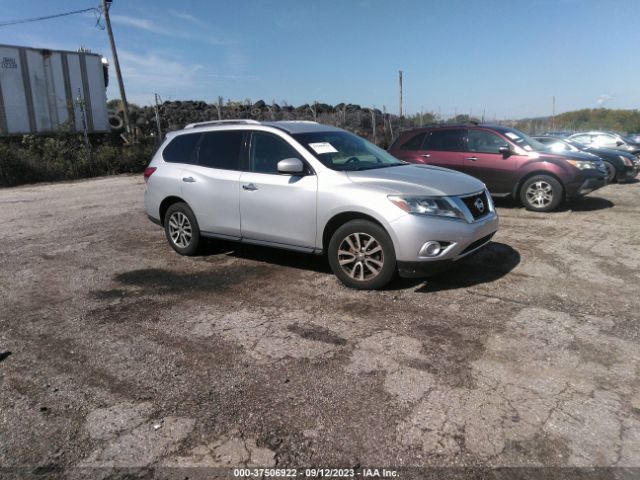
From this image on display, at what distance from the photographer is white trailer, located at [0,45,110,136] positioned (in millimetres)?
16828

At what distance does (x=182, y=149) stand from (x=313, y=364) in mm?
4117

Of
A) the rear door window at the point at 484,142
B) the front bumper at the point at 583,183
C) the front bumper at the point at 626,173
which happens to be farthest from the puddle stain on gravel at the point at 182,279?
the front bumper at the point at 626,173

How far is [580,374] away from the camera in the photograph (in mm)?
3408

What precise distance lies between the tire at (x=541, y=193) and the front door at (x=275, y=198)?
5.78m

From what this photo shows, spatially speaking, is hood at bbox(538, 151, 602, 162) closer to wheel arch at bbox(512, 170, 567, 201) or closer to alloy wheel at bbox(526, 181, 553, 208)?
wheel arch at bbox(512, 170, 567, 201)

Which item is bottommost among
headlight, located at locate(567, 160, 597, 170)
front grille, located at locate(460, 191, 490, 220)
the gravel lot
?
the gravel lot

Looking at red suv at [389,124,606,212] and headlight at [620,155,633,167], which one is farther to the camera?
headlight at [620,155,633,167]

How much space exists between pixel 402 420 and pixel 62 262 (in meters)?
5.47

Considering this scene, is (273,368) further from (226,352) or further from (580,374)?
(580,374)

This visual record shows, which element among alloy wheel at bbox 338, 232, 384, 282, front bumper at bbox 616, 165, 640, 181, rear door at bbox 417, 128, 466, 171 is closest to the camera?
alloy wheel at bbox 338, 232, 384, 282

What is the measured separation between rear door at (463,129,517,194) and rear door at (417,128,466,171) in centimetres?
15

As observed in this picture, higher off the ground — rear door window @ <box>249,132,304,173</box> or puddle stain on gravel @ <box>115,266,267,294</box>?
rear door window @ <box>249,132,304,173</box>

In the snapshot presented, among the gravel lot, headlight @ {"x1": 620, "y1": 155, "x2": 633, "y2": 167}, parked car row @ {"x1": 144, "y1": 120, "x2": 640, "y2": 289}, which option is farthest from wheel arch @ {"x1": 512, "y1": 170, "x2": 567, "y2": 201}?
headlight @ {"x1": 620, "y1": 155, "x2": 633, "y2": 167}

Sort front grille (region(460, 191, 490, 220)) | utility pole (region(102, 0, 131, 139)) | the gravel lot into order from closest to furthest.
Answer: the gravel lot
front grille (region(460, 191, 490, 220))
utility pole (region(102, 0, 131, 139))
